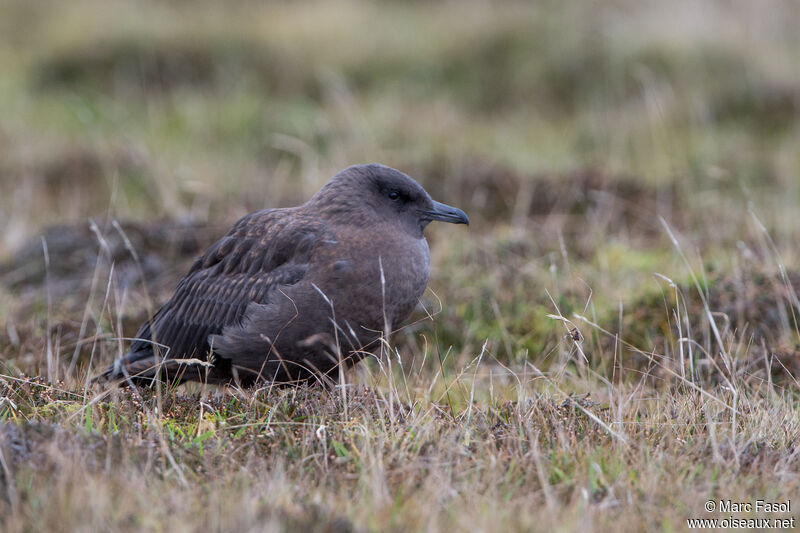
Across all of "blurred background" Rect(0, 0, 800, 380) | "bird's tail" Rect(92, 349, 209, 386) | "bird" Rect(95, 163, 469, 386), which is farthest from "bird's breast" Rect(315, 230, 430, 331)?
"blurred background" Rect(0, 0, 800, 380)

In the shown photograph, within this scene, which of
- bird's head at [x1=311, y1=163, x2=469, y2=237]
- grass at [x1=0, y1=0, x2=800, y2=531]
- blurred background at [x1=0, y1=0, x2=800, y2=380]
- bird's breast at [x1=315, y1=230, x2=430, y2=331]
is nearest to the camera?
grass at [x1=0, y1=0, x2=800, y2=531]

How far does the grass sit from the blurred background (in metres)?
0.04

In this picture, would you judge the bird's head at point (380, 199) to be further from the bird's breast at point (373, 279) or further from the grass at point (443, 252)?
the grass at point (443, 252)

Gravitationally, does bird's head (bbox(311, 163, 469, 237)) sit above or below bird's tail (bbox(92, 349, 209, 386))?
above

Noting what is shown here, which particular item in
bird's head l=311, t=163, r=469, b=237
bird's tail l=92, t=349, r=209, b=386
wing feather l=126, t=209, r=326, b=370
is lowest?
bird's tail l=92, t=349, r=209, b=386

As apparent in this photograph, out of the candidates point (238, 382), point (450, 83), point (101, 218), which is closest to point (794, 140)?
point (450, 83)

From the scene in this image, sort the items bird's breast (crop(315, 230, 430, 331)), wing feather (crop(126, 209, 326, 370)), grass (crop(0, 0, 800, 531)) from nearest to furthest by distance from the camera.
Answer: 1. grass (crop(0, 0, 800, 531))
2. bird's breast (crop(315, 230, 430, 331))
3. wing feather (crop(126, 209, 326, 370))

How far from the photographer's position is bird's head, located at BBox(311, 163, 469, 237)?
443cm

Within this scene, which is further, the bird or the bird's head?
the bird's head

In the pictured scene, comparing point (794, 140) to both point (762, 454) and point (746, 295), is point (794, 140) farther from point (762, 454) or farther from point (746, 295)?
point (762, 454)

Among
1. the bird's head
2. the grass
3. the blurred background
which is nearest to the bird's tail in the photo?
the grass

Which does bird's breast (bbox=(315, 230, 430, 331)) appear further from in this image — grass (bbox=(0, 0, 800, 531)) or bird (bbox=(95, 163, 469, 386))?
grass (bbox=(0, 0, 800, 531))

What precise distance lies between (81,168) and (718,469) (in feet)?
26.1

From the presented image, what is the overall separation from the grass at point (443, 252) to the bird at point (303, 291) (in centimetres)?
20
